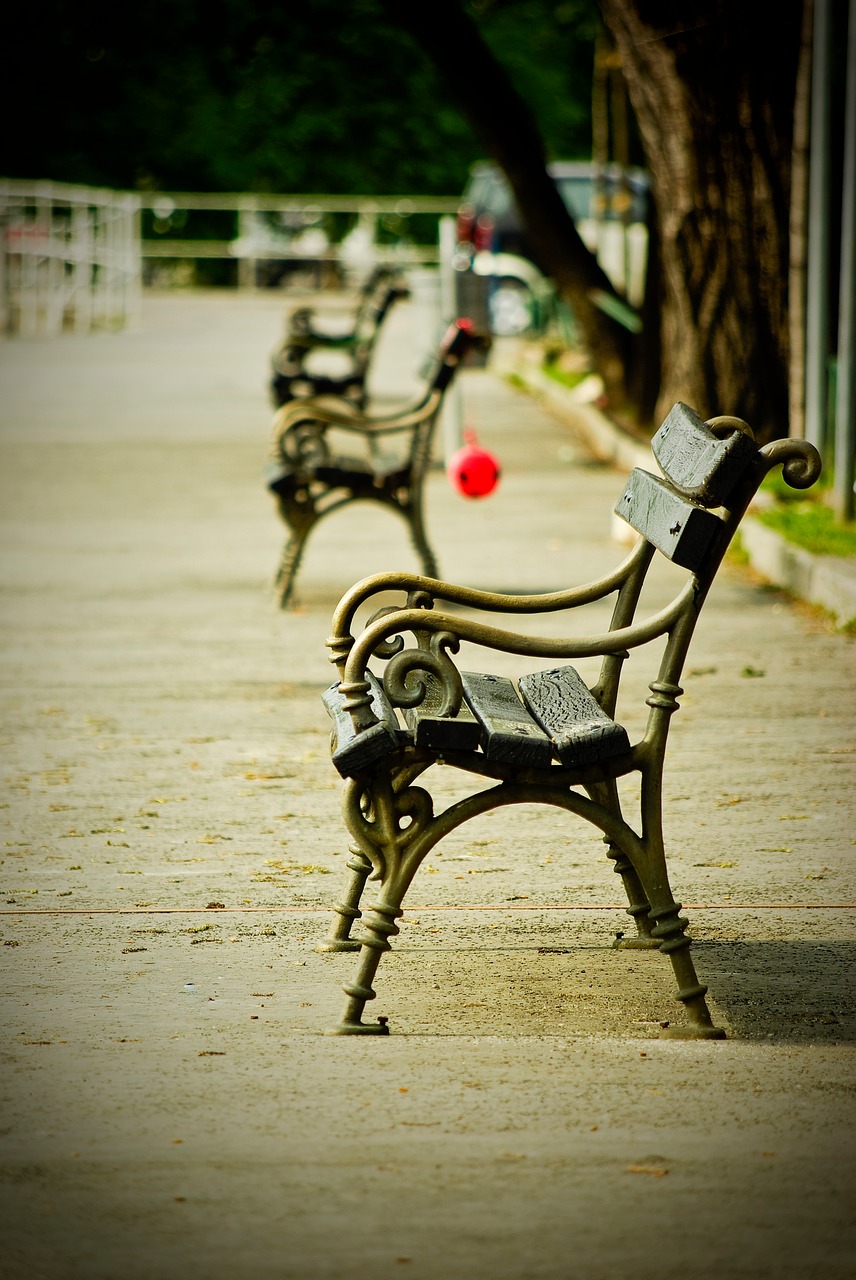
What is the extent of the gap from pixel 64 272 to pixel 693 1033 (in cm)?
2533

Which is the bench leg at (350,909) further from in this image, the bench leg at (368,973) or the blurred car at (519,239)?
the blurred car at (519,239)

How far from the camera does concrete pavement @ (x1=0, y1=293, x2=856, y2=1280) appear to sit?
2717 mm

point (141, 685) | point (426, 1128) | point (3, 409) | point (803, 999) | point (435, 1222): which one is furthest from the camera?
point (3, 409)

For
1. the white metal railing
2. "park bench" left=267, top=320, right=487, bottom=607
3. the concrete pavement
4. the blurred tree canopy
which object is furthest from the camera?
the blurred tree canopy

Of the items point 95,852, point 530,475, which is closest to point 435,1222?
point 95,852

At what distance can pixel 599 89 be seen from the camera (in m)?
20.9

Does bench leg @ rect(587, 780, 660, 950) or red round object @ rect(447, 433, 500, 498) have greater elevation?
red round object @ rect(447, 433, 500, 498)

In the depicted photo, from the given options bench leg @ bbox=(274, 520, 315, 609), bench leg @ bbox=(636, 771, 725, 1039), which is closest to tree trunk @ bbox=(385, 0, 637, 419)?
bench leg @ bbox=(274, 520, 315, 609)

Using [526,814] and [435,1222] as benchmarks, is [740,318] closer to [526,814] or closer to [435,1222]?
[526,814]

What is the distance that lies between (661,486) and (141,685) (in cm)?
331

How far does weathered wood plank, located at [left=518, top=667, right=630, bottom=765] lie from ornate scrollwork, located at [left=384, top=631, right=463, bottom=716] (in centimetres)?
23

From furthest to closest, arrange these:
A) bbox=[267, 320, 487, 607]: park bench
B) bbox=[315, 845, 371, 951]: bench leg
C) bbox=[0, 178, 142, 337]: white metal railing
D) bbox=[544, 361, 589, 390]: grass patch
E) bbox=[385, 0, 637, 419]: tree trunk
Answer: bbox=[0, 178, 142, 337]: white metal railing, bbox=[544, 361, 589, 390]: grass patch, bbox=[385, 0, 637, 419]: tree trunk, bbox=[267, 320, 487, 607]: park bench, bbox=[315, 845, 371, 951]: bench leg

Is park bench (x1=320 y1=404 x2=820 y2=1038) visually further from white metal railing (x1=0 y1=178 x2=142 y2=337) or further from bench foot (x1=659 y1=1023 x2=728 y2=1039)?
white metal railing (x1=0 y1=178 x2=142 y2=337)

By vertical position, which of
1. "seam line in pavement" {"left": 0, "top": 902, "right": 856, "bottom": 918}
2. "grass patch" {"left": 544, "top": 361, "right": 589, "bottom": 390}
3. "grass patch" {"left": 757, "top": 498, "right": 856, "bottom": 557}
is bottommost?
"seam line in pavement" {"left": 0, "top": 902, "right": 856, "bottom": 918}
